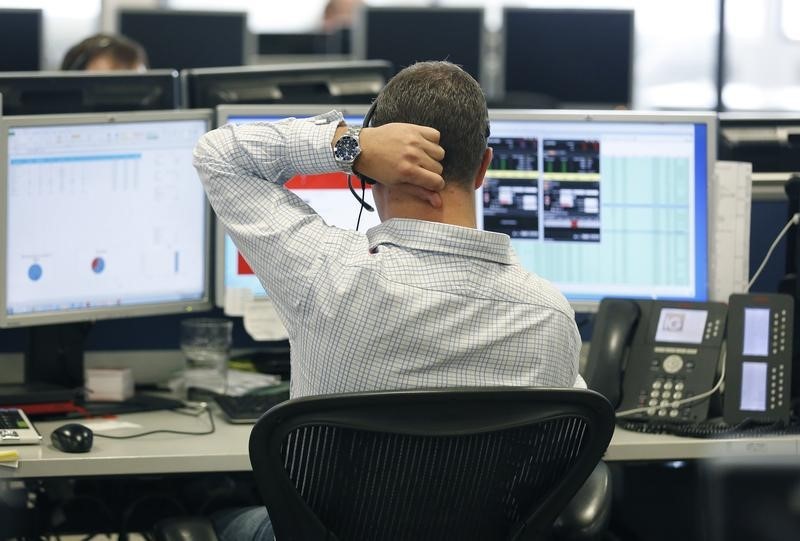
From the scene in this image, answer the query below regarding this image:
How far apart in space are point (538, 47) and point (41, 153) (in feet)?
10.8

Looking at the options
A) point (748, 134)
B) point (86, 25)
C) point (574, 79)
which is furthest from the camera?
point (86, 25)

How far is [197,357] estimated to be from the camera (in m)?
2.50

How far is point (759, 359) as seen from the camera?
223cm

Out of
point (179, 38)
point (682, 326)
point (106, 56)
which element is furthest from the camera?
point (179, 38)

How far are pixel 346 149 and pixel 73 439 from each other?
28.4 inches

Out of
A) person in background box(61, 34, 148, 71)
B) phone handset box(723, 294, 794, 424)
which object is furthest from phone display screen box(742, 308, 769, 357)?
person in background box(61, 34, 148, 71)

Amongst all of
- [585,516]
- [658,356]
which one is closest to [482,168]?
[585,516]

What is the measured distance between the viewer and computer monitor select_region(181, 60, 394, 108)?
2732 mm

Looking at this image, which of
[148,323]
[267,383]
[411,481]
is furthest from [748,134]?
[411,481]

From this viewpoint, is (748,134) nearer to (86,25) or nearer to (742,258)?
(742,258)

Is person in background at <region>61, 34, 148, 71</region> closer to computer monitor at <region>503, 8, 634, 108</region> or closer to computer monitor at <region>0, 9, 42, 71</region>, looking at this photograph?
computer monitor at <region>0, 9, 42, 71</region>

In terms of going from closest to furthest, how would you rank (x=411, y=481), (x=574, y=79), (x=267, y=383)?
(x=411, y=481)
(x=267, y=383)
(x=574, y=79)

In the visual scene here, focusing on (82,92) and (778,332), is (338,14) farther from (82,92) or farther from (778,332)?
(778,332)

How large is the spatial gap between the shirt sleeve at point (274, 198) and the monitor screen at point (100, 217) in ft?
2.42
